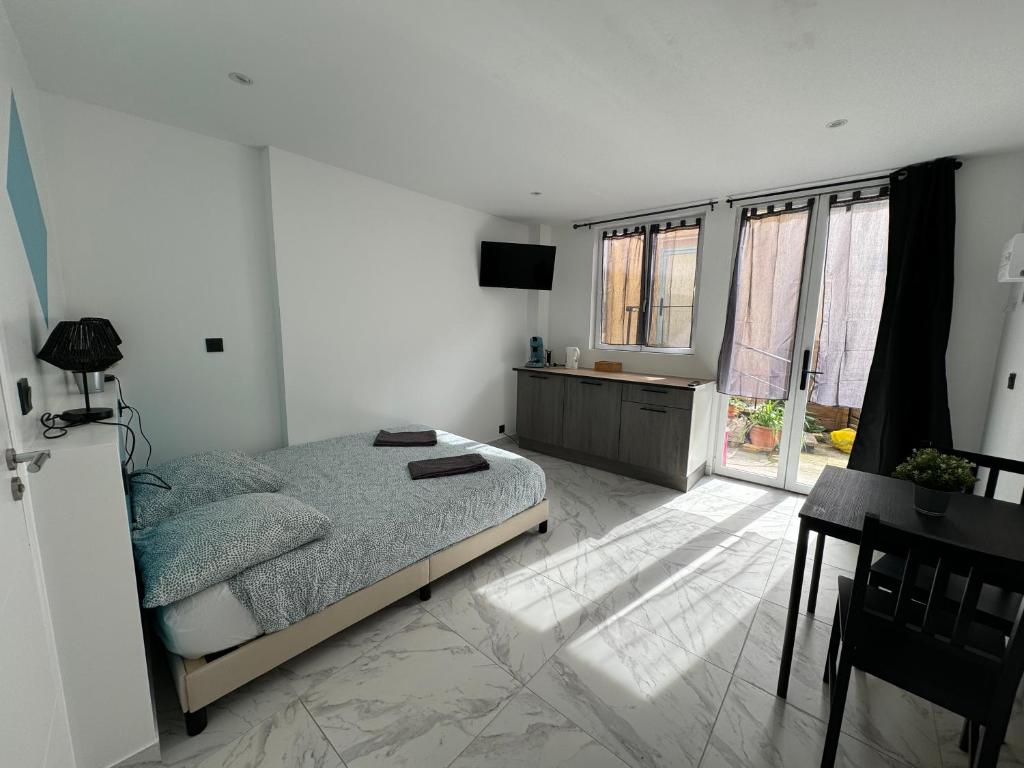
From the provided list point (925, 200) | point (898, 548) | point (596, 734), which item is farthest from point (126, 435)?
point (925, 200)

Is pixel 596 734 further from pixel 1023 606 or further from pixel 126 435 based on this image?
pixel 126 435

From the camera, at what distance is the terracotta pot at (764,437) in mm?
3709

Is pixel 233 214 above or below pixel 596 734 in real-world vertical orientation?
above

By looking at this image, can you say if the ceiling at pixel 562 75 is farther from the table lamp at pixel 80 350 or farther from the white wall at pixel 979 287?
the table lamp at pixel 80 350

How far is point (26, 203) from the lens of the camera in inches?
61.2

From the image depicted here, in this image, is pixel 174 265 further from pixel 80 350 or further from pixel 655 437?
pixel 655 437

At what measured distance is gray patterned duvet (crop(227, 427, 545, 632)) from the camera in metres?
1.61

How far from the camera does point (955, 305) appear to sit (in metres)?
2.78

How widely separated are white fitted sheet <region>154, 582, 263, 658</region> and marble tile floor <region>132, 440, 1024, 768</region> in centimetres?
32

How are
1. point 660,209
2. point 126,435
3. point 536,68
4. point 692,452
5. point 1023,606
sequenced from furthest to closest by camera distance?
point 660,209 < point 692,452 < point 126,435 < point 536,68 < point 1023,606

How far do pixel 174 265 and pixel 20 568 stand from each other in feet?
6.98

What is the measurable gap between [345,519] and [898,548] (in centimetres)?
201

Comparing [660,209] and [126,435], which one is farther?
[660,209]

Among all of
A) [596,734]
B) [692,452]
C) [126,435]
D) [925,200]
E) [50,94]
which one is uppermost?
[50,94]
